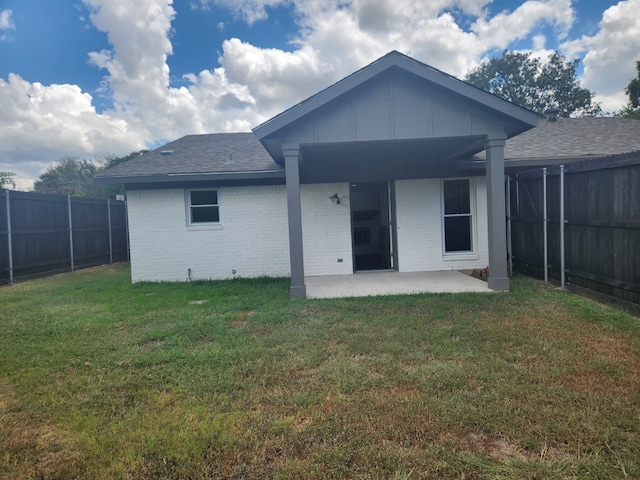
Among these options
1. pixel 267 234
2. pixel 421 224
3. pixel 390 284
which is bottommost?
pixel 390 284

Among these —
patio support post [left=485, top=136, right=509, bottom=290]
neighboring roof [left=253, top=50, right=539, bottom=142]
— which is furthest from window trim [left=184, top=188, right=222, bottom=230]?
patio support post [left=485, top=136, right=509, bottom=290]

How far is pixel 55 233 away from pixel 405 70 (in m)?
9.95

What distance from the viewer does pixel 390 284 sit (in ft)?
23.9

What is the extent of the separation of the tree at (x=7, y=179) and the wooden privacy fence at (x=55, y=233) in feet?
35.0

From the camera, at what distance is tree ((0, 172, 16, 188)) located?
19183 mm

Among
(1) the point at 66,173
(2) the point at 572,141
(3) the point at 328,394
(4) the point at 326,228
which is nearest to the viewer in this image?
(3) the point at 328,394

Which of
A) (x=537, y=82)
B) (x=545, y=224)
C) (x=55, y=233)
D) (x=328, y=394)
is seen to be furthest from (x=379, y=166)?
(x=537, y=82)

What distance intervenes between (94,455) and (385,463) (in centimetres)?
168

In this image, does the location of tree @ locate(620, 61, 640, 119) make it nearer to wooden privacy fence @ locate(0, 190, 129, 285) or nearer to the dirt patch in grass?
the dirt patch in grass

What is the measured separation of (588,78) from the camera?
899 inches

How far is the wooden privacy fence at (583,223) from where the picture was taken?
488cm

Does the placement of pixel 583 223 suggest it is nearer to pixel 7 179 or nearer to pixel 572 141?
pixel 572 141

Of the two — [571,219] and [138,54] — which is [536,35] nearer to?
[571,219]

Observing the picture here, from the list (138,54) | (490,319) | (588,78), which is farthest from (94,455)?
(588,78)
